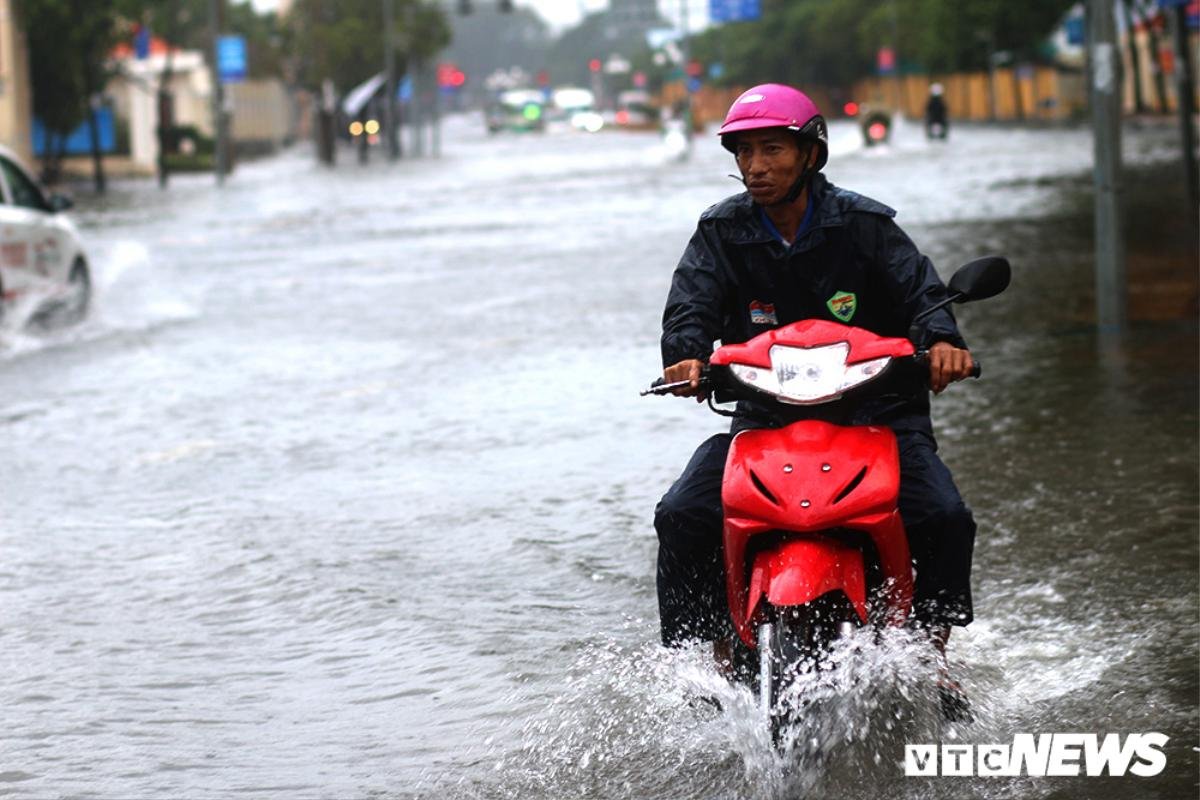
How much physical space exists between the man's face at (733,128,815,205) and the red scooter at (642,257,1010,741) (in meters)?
0.38

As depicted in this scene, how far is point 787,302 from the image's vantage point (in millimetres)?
5332

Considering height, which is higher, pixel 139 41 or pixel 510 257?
pixel 139 41

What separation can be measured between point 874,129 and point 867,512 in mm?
55594

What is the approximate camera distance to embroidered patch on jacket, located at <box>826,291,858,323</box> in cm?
531

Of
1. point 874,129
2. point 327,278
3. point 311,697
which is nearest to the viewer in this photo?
point 311,697

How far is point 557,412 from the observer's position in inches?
448

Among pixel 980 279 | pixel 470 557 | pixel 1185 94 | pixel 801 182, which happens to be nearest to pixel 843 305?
pixel 801 182

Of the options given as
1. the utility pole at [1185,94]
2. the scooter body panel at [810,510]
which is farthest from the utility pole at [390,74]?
the scooter body panel at [810,510]

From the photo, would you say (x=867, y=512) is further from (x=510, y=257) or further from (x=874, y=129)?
(x=874, y=129)

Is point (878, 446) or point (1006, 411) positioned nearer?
point (878, 446)

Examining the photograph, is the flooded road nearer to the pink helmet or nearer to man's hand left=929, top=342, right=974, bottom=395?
man's hand left=929, top=342, right=974, bottom=395

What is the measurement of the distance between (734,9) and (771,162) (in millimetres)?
91395

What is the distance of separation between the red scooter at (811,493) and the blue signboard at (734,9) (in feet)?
295

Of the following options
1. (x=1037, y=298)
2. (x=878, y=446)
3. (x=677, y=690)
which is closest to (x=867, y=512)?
(x=878, y=446)
